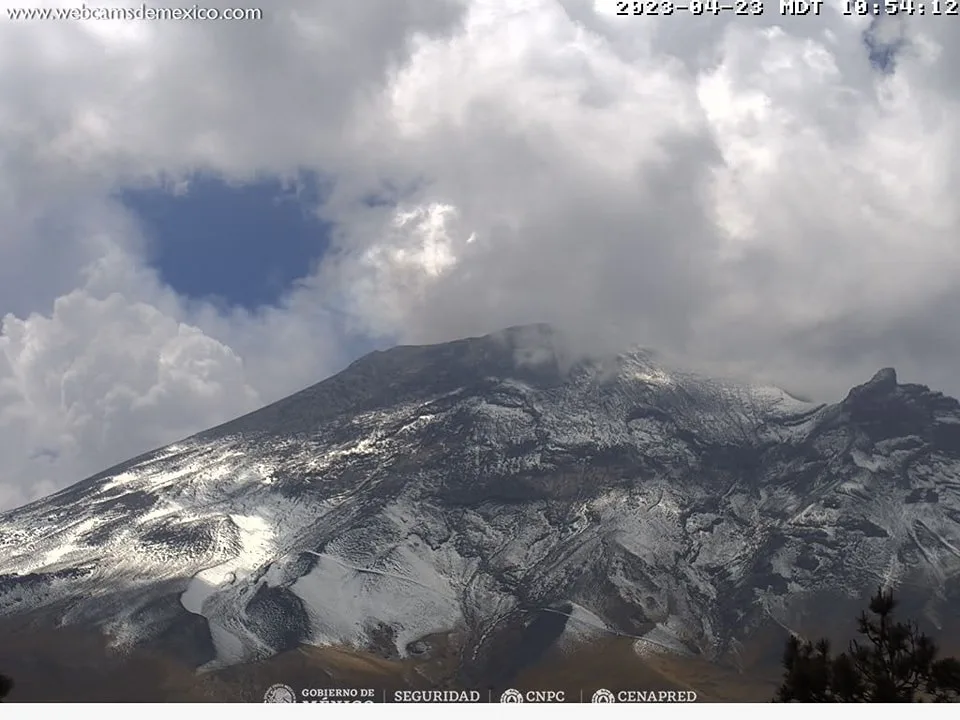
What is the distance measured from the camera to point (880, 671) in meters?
56.2

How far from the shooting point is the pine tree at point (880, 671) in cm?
5366

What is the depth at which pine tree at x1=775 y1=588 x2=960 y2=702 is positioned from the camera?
53656 mm

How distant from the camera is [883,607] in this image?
55.9 meters
